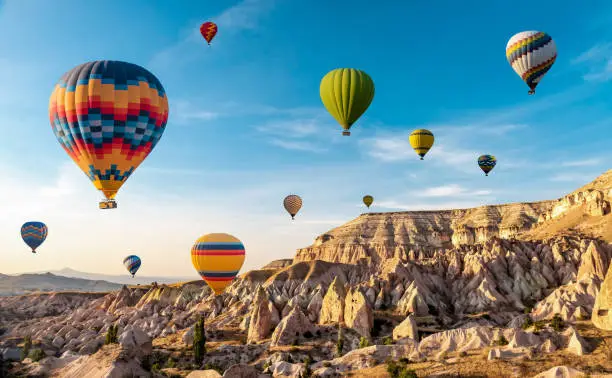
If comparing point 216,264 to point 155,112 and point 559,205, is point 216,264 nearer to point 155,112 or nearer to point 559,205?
point 155,112

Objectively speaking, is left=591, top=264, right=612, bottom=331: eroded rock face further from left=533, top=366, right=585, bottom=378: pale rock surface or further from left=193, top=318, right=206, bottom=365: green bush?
left=193, top=318, right=206, bottom=365: green bush

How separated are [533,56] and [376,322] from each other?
180 ft

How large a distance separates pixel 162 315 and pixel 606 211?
143815 millimetres

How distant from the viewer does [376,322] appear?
8656 cm

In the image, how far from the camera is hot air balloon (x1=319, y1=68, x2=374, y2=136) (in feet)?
210

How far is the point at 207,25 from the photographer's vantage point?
266 ft

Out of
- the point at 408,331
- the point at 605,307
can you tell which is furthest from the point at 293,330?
the point at 605,307

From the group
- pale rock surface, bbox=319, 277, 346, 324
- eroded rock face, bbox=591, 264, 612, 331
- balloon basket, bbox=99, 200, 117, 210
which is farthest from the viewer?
pale rock surface, bbox=319, 277, 346, 324

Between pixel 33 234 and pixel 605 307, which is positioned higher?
pixel 33 234

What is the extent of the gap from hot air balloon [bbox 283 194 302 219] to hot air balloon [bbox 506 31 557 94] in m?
66.7

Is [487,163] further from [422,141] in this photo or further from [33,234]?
[33,234]

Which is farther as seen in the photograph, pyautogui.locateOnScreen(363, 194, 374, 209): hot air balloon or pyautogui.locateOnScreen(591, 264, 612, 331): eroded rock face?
pyautogui.locateOnScreen(363, 194, 374, 209): hot air balloon

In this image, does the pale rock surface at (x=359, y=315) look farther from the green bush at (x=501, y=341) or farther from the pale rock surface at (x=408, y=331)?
the green bush at (x=501, y=341)

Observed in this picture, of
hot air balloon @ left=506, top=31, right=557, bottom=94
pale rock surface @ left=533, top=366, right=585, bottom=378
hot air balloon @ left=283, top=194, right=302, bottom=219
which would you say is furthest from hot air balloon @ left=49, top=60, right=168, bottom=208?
hot air balloon @ left=283, top=194, right=302, bottom=219
